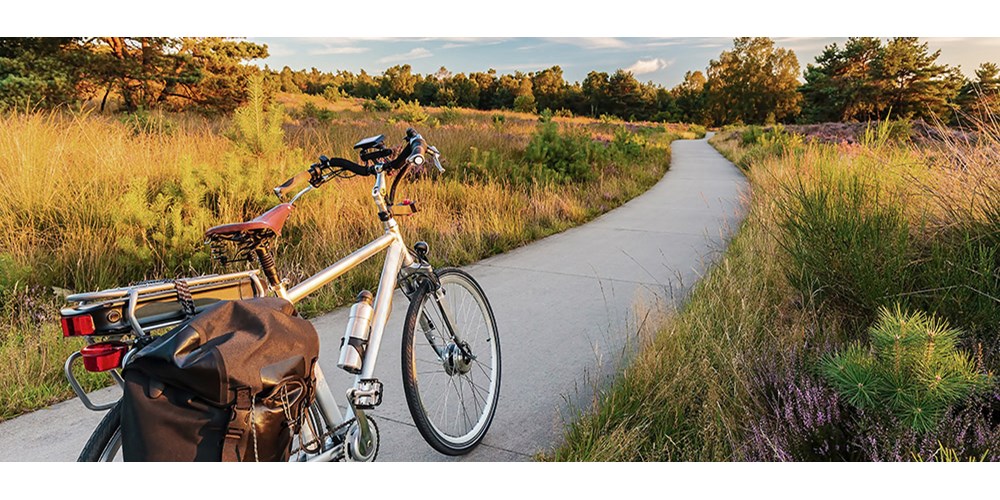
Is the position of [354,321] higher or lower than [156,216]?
higher

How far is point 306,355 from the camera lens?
2061mm

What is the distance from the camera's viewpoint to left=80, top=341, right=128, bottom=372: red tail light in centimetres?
178

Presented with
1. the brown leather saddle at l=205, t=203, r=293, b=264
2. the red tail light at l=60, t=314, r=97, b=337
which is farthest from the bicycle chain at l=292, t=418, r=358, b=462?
the red tail light at l=60, t=314, r=97, b=337

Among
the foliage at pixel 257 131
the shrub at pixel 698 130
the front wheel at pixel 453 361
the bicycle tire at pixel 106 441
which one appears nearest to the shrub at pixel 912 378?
the front wheel at pixel 453 361

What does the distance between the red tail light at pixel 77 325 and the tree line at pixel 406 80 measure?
8380 mm

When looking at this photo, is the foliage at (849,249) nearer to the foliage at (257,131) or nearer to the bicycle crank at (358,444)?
the bicycle crank at (358,444)

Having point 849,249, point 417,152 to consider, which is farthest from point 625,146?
point 417,152

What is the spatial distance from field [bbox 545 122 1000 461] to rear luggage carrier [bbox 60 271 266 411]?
160cm

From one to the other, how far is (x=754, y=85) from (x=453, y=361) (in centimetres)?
1831

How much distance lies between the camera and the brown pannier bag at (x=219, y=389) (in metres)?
1.78

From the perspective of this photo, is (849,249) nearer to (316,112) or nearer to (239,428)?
(239,428)

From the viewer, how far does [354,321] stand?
245 centimetres

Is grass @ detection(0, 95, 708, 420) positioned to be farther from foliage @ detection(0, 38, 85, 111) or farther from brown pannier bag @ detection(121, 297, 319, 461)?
foliage @ detection(0, 38, 85, 111)

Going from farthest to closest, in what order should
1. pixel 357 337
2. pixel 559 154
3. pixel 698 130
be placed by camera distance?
pixel 698 130 → pixel 559 154 → pixel 357 337
